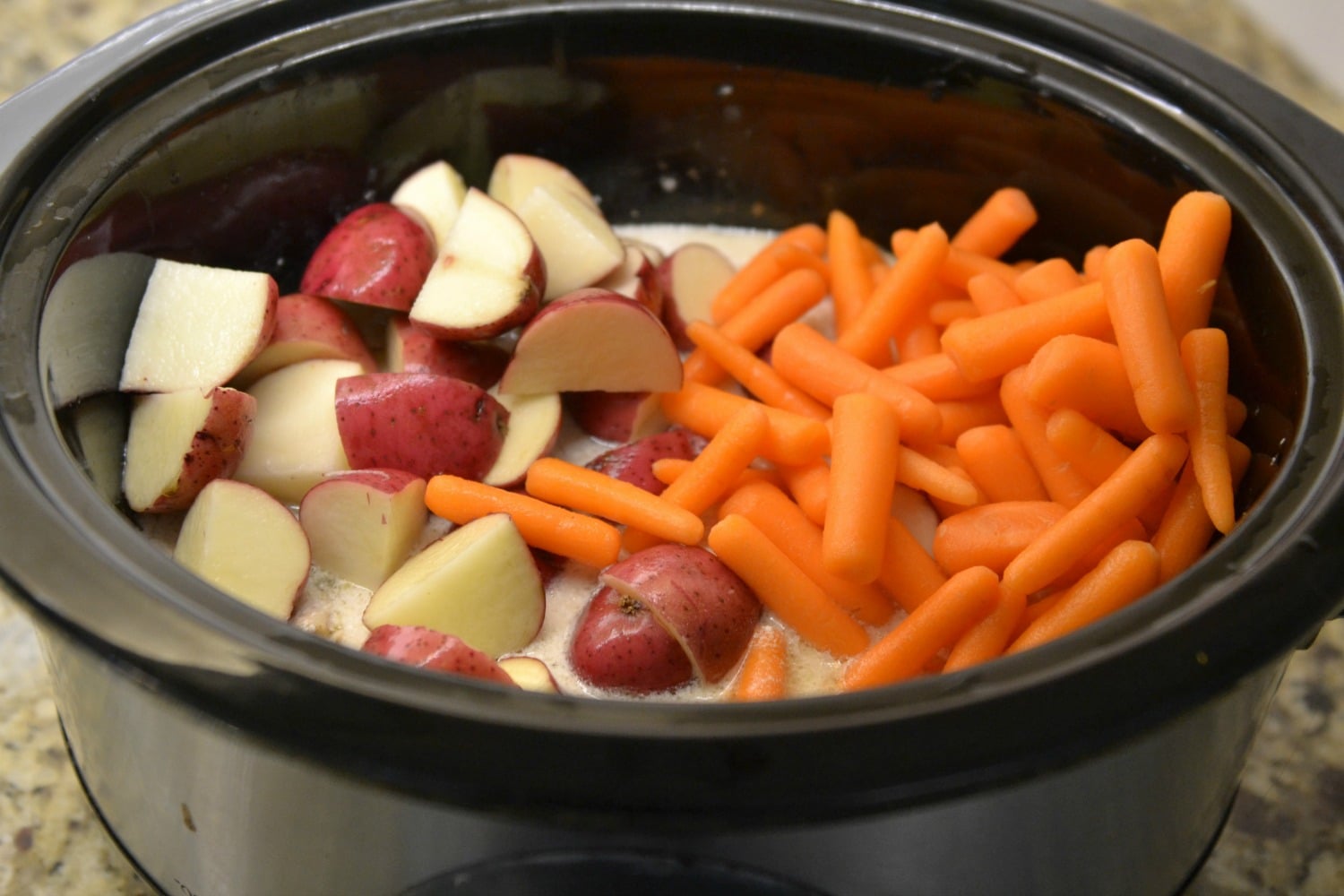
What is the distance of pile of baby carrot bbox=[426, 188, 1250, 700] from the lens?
1005mm

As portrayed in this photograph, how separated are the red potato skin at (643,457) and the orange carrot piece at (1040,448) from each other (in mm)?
309

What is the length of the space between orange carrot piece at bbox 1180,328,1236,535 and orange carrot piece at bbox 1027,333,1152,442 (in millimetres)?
54

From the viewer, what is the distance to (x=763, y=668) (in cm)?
102

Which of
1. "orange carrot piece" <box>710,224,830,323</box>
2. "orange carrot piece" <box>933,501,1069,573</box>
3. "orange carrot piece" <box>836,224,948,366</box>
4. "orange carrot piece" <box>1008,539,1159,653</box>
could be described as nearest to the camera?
"orange carrot piece" <box>1008,539,1159,653</box>

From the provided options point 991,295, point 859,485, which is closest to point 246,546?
point 859,485

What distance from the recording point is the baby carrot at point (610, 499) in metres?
1.08

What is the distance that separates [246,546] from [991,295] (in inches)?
29.1

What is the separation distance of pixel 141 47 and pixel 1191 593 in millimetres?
1018

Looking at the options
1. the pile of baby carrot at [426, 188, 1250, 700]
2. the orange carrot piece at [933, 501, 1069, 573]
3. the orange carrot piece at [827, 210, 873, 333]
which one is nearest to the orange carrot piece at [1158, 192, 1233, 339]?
the pile of baby carrot at [426, 188, 1250, 700]

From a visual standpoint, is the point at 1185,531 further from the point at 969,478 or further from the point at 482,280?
the point at 482,280

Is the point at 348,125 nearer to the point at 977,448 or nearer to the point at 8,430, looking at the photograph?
the point at 8,430

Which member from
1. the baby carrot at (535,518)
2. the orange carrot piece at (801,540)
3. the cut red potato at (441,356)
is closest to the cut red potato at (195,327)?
the cut red potato at (441,356)

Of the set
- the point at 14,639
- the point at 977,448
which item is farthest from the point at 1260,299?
the point at 14,639

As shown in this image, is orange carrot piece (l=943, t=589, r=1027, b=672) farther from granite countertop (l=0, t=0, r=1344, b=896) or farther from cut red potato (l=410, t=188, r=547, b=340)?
cut red potato (l=410, t=188, r=547, b=340)
